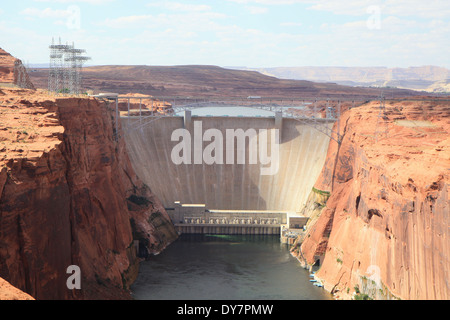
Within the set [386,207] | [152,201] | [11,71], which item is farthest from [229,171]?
[386,207]

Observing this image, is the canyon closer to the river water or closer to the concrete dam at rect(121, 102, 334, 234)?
the concrete dam at rect(121, 102, 334, 234)

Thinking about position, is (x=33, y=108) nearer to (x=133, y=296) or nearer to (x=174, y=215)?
(x=133, y=296)

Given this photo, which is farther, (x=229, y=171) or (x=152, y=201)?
(x=229, y=171)

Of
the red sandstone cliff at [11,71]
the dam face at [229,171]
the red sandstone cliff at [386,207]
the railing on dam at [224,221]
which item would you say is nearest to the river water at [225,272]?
the railing on dam at [224,221]

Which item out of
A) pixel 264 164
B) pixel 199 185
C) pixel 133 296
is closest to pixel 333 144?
pixel 264 164

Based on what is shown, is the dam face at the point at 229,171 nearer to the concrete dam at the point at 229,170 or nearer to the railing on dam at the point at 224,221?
the concrete dam at the point at 229,170

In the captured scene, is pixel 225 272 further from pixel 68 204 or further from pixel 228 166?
pixel 68 204
